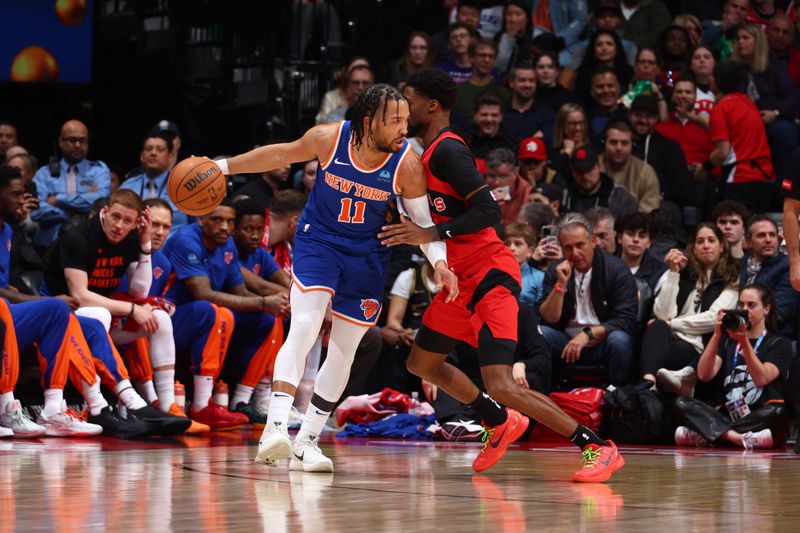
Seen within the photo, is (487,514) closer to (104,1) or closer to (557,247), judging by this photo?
(557,247)

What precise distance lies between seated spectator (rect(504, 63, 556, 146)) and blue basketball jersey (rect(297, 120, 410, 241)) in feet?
18.9

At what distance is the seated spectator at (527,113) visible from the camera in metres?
11.4

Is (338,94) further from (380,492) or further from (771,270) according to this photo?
(380,492)

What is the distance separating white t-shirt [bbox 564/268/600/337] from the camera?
8.79 m

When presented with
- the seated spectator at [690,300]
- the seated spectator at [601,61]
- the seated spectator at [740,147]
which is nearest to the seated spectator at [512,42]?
the seated spectator at [601,61]

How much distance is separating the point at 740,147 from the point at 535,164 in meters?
1.83

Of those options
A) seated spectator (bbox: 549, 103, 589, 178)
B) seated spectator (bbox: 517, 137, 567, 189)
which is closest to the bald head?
seated spectator (bbox: 517, 137, 567, 189)

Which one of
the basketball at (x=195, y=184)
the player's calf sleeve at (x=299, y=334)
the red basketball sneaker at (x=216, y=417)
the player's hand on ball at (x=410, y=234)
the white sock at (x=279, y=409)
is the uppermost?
the basketball at (x=195, y=184)

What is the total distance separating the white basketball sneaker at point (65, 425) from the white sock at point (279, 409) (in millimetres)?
2535

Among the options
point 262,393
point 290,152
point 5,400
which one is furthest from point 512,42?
point 290,152

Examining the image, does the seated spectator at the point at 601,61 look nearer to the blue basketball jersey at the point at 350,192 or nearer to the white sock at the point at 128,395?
the white sock at the point at 128,395

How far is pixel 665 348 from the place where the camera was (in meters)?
8.45

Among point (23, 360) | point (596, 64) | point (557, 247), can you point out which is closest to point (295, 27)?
point (596, 64)

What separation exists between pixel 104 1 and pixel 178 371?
16.8ft
